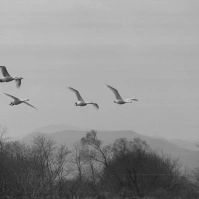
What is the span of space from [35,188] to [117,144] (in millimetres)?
64901

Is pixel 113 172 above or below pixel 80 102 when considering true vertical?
above

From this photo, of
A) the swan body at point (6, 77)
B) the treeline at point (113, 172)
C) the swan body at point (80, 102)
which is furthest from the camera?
the treeline at point (113, 172)

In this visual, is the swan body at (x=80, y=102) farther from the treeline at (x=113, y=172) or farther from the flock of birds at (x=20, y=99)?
the treeline at (x=113, y=172)

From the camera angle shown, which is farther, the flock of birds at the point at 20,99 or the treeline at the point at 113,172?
the treeline at the point at 113,172

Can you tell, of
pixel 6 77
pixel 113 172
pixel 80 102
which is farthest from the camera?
pixel 113 172

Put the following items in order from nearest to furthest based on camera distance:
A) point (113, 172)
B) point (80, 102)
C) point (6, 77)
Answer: point (6, 77) → point (80, 102) → point (113, 172)

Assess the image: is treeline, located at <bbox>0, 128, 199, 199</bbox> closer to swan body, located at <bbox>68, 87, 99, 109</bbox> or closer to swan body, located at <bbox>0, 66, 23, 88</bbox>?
swan body, located at <bbox>68, 87, 99, 109</bbox>

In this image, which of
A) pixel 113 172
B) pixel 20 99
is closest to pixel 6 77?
pixel 20 99

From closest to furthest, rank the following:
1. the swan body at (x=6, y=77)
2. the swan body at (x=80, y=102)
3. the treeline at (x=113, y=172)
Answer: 1. the swan body at (x=6, y=77)
2. the swan body at (x=80, y=102)
3. the treeline at (x=113, y=172)

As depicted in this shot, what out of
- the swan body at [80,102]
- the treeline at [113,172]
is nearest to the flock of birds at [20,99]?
the swan body at [80,102]

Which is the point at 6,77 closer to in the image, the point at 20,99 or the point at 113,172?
the point at 20,99

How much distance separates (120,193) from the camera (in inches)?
3701

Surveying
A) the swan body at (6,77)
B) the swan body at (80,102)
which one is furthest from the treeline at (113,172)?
the swan body at (6,77)

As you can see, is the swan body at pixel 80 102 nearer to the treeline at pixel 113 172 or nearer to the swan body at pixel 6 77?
the swan body at pixel 6 77
